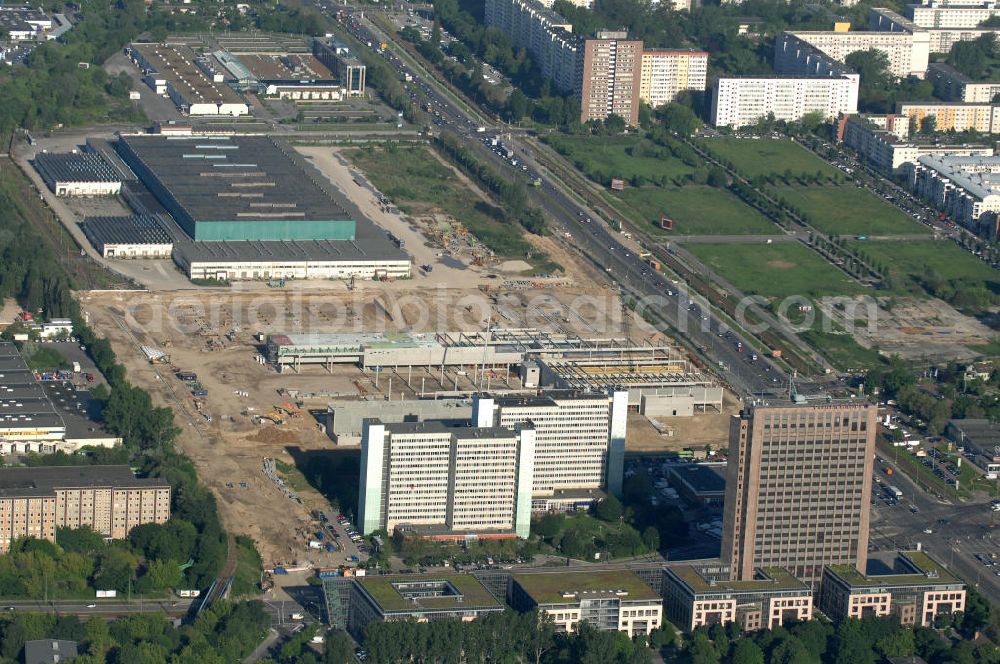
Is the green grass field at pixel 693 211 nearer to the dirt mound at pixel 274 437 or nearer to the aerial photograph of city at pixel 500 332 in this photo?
the aerial photograph of city at pixel 500 332

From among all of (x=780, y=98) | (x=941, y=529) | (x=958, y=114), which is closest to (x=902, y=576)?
(x=941, y=529)

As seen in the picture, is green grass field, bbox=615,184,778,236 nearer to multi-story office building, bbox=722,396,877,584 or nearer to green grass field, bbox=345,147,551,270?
green grass field, bbox=345,147,551,270

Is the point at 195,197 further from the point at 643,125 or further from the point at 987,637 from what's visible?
the point at 987,637

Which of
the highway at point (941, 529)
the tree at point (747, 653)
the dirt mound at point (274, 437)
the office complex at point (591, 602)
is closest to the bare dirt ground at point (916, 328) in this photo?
the highway at point (941, 529)

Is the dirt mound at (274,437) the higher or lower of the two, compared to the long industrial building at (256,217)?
lower

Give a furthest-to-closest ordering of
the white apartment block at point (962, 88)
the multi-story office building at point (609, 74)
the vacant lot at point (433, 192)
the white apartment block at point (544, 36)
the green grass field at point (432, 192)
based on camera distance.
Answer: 1. the white apartment block at point (962, 88)
2. the white apartment block at point (544, 36)
3. the multi-story office building at point (609, 74)
4. the vacant lot at point (433, 192)
5. the green grass field at point (432, 192)

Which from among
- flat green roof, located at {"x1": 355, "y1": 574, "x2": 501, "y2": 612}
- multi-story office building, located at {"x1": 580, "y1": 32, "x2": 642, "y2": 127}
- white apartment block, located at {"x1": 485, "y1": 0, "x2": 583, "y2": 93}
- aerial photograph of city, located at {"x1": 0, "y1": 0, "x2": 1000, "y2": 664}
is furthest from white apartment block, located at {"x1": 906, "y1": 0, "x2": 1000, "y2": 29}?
flat green roof, located at {"x1": 355, "y1": 574, "x2": 501, "y2": 612}

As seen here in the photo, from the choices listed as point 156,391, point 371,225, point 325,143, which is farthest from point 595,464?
point 325,143
